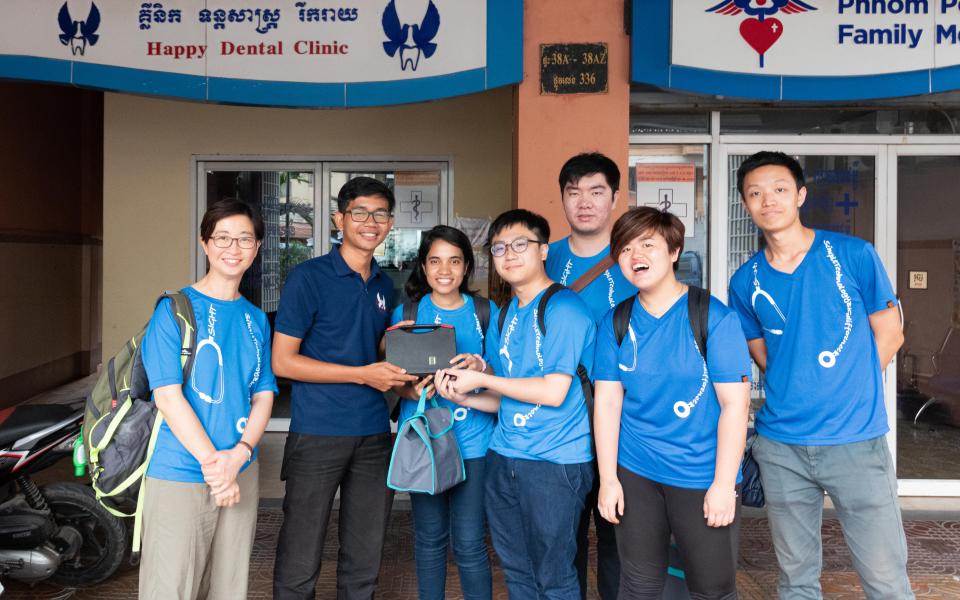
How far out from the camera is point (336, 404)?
2646 millimetres

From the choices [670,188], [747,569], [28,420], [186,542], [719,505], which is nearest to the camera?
[719,505]

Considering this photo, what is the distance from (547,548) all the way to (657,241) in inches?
41.1

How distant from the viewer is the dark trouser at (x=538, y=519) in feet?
7.69

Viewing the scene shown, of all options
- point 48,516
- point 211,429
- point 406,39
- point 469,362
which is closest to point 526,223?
point 469,362

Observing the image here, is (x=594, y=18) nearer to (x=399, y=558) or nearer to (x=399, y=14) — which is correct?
(x=399, y=14)

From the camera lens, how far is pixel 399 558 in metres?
3.79

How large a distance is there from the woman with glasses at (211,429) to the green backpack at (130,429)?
3cm

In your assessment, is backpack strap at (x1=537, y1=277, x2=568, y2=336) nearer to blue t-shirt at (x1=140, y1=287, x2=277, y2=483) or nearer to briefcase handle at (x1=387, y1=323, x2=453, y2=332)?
briefcase handle at (x1=387, y1=323, x2=453, y2=332)

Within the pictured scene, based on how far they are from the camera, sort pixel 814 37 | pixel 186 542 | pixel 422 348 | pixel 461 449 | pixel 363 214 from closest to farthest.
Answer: pixel 186 542
pixel 422 348
pixel 461 449
pixel 363 214
pixel 814 37

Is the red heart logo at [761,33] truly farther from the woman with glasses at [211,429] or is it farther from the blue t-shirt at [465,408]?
the woman with glasses at [211,429]

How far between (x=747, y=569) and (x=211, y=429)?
2.77 m

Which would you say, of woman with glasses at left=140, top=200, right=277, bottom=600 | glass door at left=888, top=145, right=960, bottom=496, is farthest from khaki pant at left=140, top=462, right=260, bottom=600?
glass door at left=888, top=145, right=960, bottom=496

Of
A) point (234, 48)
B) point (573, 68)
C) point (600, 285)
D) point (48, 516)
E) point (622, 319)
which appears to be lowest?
point (48, 516)

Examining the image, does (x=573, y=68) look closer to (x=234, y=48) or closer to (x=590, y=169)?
(x=590, y=169)
